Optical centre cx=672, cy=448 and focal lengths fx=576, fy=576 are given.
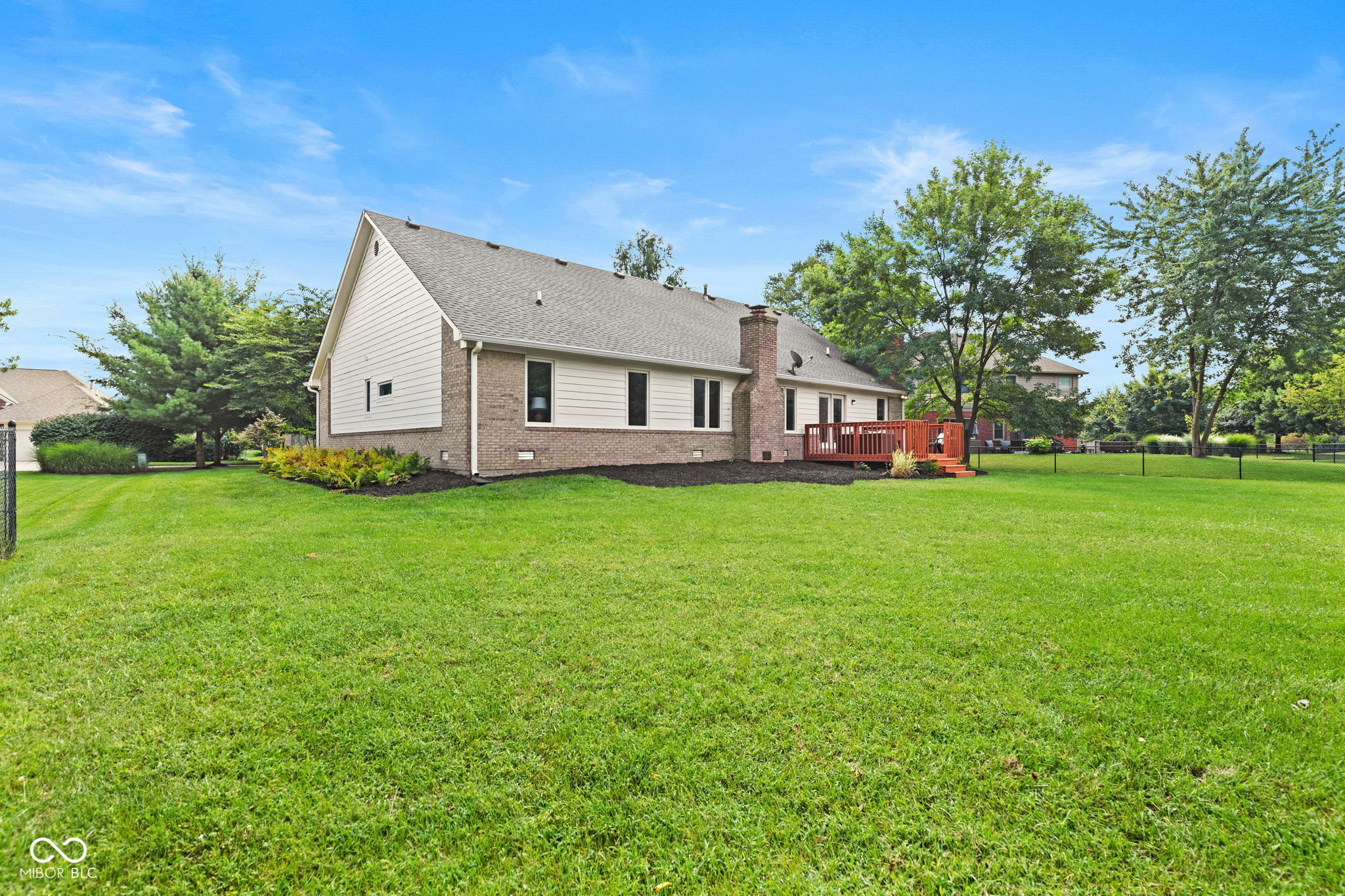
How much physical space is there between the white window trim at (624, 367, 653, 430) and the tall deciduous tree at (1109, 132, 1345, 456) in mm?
19902

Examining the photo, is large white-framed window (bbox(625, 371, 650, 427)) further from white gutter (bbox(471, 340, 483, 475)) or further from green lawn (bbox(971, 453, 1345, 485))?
green lawn (bbox(971, 453, 1345, 485))

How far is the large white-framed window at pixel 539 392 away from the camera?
12828 mm

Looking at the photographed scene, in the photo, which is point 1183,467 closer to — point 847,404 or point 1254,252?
point 1254,252

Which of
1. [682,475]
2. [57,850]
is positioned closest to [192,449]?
[682,475]

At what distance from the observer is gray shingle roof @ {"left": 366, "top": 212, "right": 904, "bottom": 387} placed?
42.9ft

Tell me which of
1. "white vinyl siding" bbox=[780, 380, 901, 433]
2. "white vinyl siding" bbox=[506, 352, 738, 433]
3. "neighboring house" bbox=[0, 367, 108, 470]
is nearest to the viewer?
"white vinyl siding" bbox=[506, 352, 738, 433]

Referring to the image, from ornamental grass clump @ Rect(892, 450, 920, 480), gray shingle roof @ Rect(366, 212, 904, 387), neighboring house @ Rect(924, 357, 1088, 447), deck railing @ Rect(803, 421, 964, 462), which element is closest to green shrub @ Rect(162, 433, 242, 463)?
gray shingle roof @ Rect(366, 212, 904, 387)

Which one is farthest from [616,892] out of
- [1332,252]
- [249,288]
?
[249,288]

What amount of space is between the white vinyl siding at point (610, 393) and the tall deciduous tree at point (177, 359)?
17310 mm

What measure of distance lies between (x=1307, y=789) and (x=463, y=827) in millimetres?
3168

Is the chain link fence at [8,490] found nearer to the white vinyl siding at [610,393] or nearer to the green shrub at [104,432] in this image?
the white vinyl siding at [610,393]

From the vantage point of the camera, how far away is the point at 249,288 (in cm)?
2847

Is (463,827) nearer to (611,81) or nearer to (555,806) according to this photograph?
(555,806)

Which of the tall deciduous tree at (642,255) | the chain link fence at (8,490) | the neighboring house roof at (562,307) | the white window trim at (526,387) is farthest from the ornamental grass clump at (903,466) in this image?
the tall deciduous tree at (642,255)
